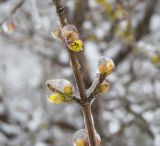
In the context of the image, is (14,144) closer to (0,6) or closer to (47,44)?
(47,44)

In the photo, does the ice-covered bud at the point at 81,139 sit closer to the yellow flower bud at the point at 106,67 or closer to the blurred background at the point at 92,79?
the yellow flower bud at the point at 106,67

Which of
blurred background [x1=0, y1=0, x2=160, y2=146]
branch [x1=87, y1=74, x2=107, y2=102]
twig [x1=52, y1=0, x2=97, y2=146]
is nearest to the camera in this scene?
twig [x1=52, y1=0, x2=97, y2=146]

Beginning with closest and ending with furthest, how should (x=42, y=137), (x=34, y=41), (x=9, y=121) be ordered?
(x=34, y=41), (x=42, y=137), (x=9, y=121)

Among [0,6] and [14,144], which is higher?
[0,6]

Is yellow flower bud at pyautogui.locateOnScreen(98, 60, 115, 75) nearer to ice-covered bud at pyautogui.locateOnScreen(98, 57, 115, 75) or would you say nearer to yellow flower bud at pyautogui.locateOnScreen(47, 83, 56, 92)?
ice-covered bud at pyautogui.locateOnScreen(98, 57, 115, 75)

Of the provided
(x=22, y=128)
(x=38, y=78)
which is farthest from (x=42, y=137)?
(x=38, y=78)

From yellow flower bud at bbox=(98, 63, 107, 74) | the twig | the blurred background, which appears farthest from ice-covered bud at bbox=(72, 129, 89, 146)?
the blurred background

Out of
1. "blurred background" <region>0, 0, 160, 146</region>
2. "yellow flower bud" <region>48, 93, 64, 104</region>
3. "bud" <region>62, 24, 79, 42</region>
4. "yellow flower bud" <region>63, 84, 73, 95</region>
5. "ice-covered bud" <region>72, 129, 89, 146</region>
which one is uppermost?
"blurred background" <region>0, 0, 160, 146</region>
